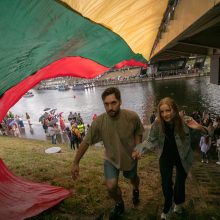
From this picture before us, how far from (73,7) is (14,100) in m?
2.56

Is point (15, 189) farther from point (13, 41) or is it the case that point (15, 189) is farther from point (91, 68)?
point (13, 41)

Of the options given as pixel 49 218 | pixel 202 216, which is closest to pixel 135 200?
pixel 202 216

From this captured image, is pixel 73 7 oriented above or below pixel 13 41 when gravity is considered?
above

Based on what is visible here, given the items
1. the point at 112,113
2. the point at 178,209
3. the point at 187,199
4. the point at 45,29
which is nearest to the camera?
the point at 45,29

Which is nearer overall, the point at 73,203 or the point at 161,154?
the point at 161,154

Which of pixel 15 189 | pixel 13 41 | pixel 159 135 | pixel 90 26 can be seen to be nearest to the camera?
pixel 13 41

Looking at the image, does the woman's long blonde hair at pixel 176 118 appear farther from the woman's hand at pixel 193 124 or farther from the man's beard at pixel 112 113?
the man's beard at pixel 112 113

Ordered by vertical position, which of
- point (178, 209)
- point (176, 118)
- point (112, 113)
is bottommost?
point (178, 209)

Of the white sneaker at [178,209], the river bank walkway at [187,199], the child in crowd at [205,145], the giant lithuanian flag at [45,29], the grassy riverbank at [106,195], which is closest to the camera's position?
the giant lithuanian flag at [45,29]

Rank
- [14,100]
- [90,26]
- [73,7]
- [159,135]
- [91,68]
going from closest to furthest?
[73,7] → [90,26] → [159,135] → [14,100] → [91,68]

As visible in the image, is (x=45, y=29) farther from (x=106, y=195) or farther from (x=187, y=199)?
Answer: (x=187, y=199)

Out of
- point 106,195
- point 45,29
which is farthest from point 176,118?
point 106,195

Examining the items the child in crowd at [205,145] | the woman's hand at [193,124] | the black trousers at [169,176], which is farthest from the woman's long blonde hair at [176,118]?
the child in crowd at [205,145]

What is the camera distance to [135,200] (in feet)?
13.4
